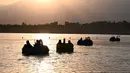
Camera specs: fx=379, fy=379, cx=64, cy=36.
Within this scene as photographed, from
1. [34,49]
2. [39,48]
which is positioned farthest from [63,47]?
[34,49]

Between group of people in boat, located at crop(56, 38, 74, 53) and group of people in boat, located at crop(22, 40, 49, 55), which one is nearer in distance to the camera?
group of people in boat, located at crop(22, 40, 49, 55)

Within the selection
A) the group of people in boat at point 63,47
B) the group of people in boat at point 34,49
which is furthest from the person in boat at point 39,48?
the group of people in boat at point 63,47

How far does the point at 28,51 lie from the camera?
65438mm

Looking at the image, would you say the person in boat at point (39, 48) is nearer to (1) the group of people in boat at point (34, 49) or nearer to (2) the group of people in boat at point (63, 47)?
(1) the group of people in boat at point (34, 49)

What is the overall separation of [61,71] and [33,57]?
70.6ft

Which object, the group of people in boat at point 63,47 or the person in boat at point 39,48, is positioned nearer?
the person in boat at point 39,48

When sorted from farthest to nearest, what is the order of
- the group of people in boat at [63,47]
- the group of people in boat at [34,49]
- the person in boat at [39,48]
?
the group of people in boat at [63,47] < the group of people in boat at [34,49] < the person in boat at [39,48]

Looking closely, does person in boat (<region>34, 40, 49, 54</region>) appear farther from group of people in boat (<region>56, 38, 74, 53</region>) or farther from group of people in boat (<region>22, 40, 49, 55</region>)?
group of people in boat (<region>56, 38, 74, 53</region>)

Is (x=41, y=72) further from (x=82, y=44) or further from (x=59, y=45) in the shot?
(x=82, y=44)

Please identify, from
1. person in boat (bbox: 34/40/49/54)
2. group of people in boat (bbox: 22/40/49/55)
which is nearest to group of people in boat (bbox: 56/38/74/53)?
person in boat (bbox: 34/40/49/54)

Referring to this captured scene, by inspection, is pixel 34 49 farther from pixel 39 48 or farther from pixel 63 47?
pixel 63 47

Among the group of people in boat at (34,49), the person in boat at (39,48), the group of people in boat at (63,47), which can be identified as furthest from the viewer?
the group of people in boat at (63,47)

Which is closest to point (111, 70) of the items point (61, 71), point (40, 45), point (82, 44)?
point (61, 71)

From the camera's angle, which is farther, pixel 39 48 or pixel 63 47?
pixel 63 47
